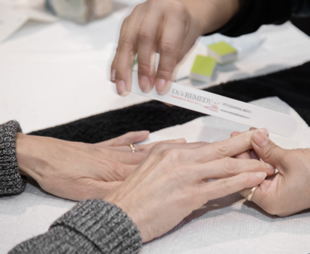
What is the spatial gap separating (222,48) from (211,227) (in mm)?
733

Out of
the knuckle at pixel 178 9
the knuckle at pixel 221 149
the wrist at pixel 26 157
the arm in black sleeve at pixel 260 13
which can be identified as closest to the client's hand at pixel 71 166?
the wrist at pixel 26 157

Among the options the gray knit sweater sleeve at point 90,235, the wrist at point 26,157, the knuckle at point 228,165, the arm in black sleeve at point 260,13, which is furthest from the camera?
the arm in black sleeve at point 260,13

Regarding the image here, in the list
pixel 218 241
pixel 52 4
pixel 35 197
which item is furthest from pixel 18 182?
pixel 52 4

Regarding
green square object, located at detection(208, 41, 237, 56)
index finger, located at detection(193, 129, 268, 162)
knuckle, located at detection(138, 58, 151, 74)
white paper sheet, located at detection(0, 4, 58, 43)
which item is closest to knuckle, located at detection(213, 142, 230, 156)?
index finger, located at detection(193, 129, 268, 162)

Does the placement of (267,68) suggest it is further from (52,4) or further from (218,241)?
(52,4)

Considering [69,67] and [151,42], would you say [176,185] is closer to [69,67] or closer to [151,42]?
[151,42]

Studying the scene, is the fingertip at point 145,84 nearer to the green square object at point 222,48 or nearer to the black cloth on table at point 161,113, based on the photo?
the black cloth on table at point 161,113

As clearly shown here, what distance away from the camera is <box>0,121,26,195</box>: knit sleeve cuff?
80 centimetres

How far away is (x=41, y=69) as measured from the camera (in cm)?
128

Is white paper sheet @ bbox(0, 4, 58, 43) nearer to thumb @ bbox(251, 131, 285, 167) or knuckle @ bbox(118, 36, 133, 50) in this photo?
knuckle @ bbox(118, 36, 133, 50)

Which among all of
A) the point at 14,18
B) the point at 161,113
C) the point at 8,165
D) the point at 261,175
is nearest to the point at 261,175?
the point at 261,175

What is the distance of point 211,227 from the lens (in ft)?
2.49

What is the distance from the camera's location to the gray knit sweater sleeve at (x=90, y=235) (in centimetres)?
60

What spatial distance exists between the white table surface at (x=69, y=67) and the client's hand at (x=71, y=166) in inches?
2.5
